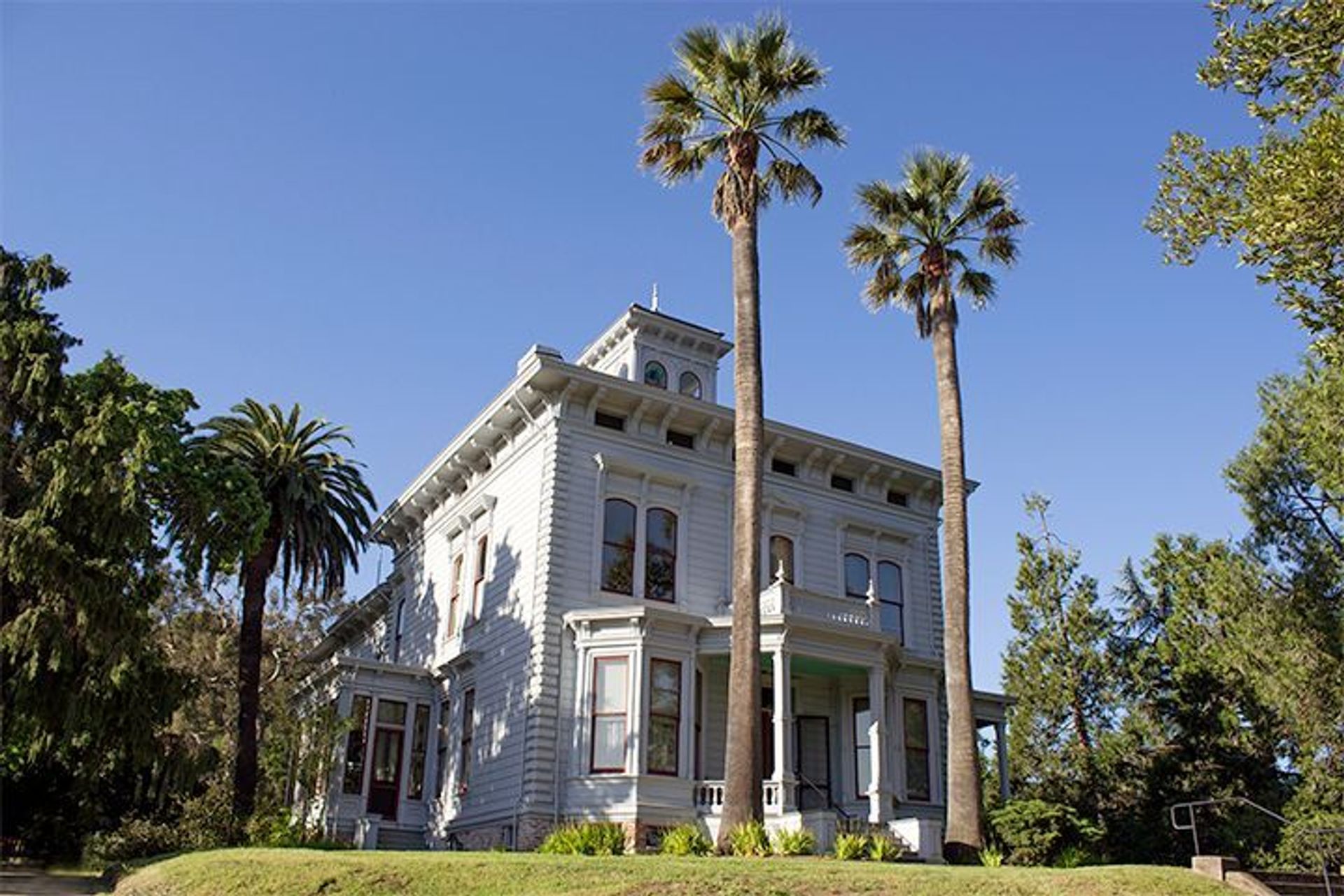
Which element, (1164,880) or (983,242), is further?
(983,242)

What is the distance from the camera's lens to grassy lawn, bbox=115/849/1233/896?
13328mm

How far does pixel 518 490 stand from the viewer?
2561 centimetres

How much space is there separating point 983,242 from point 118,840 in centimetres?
2107

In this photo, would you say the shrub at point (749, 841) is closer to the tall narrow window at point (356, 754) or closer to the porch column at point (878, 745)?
the porch column at point (878, 745)

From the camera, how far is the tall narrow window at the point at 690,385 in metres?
30.4

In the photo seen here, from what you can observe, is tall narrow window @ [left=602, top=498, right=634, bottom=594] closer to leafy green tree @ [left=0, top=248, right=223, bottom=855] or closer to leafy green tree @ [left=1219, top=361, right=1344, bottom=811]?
leafy green tree @ [left=0, top=248, right=223, bottom=855]

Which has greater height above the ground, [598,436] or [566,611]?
[598,436]

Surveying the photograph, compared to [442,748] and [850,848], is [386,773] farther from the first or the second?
[850,848]

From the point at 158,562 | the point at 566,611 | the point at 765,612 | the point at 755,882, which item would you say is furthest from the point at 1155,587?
the point at 158,562

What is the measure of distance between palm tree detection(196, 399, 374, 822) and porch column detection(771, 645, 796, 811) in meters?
11.7

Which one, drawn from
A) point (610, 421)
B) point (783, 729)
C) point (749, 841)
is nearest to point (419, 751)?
point (610, 421)

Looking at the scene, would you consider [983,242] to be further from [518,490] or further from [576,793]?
[576,793]

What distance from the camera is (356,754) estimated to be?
26219 millimetres

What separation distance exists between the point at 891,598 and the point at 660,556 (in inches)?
254
